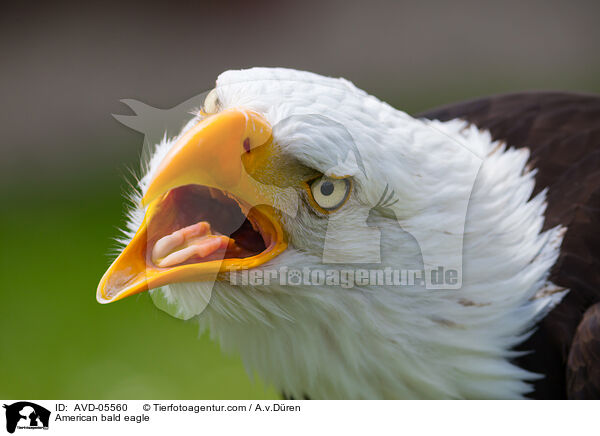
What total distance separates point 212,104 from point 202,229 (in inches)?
6.8

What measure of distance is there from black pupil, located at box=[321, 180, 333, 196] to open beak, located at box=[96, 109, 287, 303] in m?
0.07

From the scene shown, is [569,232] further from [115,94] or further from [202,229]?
[115,94]

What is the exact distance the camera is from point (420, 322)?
944mm

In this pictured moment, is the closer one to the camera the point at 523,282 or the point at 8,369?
the point at 523,282

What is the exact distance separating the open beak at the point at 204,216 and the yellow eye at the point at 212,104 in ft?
0.22

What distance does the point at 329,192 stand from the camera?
Answer: 0.84m

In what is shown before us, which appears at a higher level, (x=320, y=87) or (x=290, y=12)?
(x=290, y=12)

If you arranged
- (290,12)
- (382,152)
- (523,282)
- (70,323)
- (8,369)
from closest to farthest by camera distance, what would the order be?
(382,152) → (523,282) → (8,369) → (290,12) → (70,323)

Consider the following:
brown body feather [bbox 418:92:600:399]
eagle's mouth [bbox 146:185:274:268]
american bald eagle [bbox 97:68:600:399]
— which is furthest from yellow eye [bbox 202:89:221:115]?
brown body feather [bbox 418:92:600:399]

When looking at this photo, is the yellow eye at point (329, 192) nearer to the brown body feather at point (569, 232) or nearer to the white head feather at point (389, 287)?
the white head feather at point (389, 287)

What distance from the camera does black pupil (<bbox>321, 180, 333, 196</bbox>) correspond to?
84 centimetres
